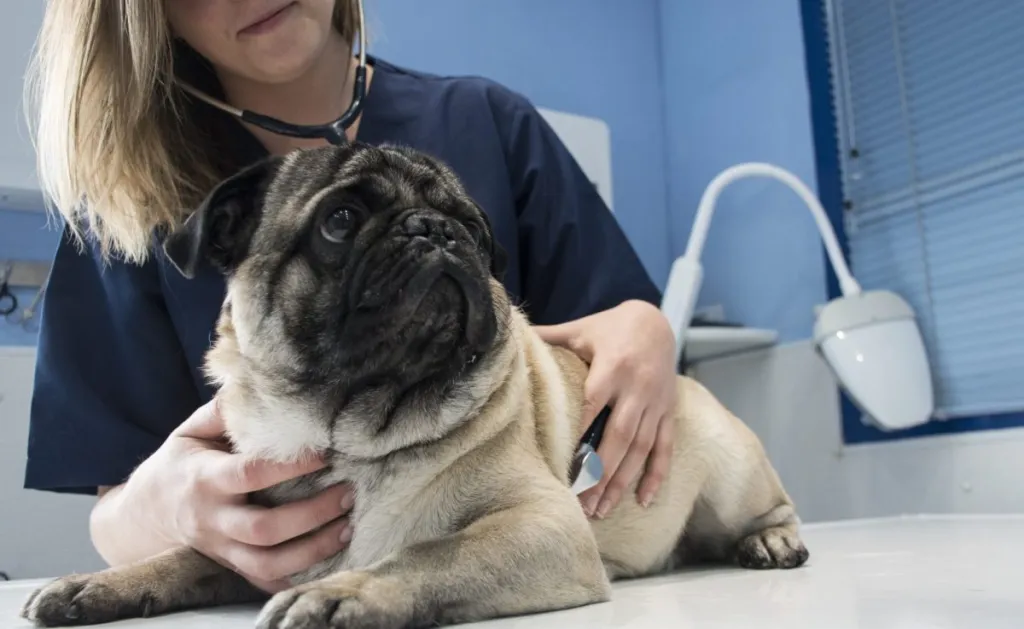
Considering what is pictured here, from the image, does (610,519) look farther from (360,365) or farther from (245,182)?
(245,182)

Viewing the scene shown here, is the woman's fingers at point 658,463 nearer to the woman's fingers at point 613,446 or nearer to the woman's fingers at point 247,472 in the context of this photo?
the woman's fingers at point 613,446

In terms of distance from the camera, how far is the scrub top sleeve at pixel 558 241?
1728 millimetres

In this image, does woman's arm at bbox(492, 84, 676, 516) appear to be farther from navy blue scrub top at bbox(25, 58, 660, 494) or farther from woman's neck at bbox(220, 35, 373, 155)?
woman's neck at bbox(220, 35, 373, 155)

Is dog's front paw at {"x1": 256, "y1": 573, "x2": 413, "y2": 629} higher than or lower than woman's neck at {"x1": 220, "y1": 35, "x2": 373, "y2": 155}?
lower

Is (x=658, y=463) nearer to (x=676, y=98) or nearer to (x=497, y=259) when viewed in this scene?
(x=497, y=259)

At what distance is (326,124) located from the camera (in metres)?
1.55

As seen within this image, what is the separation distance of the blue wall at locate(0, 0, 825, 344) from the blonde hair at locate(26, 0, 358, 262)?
4.55 feet

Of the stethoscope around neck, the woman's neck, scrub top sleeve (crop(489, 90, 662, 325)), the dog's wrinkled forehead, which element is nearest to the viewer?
the dog's wrinkled forehead

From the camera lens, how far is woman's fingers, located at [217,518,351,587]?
1.02 metres

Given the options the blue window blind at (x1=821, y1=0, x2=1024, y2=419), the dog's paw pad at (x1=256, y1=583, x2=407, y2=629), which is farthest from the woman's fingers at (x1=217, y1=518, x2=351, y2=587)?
the blue window blind at (x1=821, y1=0, x2=1024, y2=419)

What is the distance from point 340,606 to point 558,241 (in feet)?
3.53

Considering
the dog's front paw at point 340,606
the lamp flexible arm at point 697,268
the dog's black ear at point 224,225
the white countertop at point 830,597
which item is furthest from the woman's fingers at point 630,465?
the lamp flexible arm at point 697,268

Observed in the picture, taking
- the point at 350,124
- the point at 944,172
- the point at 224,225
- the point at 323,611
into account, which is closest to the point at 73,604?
the point at 323,611

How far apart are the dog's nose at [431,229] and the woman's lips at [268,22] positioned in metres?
0.57
